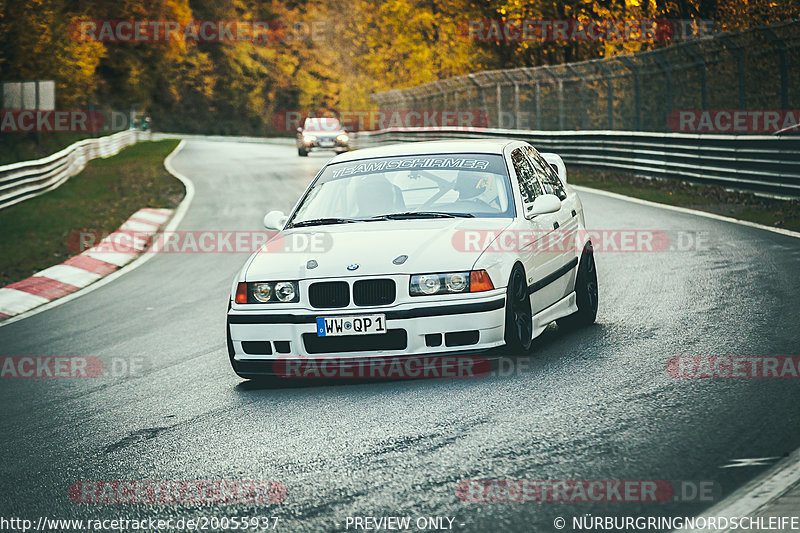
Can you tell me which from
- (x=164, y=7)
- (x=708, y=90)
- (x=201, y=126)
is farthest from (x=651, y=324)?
(x=201, y=126)

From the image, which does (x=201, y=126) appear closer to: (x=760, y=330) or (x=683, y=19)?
(x=683, y=19)

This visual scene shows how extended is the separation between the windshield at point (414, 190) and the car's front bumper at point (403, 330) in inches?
44.9

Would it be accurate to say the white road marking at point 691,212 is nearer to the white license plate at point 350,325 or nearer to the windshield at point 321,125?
the white license plate at point 350,325

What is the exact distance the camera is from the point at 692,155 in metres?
20.8

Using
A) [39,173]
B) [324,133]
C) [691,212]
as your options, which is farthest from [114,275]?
[324,133]

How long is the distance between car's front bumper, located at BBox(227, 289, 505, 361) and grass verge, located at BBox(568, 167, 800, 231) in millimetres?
8604

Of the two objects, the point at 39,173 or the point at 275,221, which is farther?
the point at 39,173

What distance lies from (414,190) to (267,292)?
170 centimetres

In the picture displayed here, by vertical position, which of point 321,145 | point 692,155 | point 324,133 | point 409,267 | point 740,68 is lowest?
point 409,267

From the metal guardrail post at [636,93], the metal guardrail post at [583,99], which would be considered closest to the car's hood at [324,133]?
the metal guardrail post at [583,99]

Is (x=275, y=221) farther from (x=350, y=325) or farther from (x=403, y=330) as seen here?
(x=403, y=330)

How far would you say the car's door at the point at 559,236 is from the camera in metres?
8.04

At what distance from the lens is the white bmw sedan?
679 cm

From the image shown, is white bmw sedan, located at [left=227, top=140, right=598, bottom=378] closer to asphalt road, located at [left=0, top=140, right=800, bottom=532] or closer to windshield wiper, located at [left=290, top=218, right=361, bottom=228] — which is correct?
windshield wiper, located at [left=290, top=218, right=361, bottom=228]
